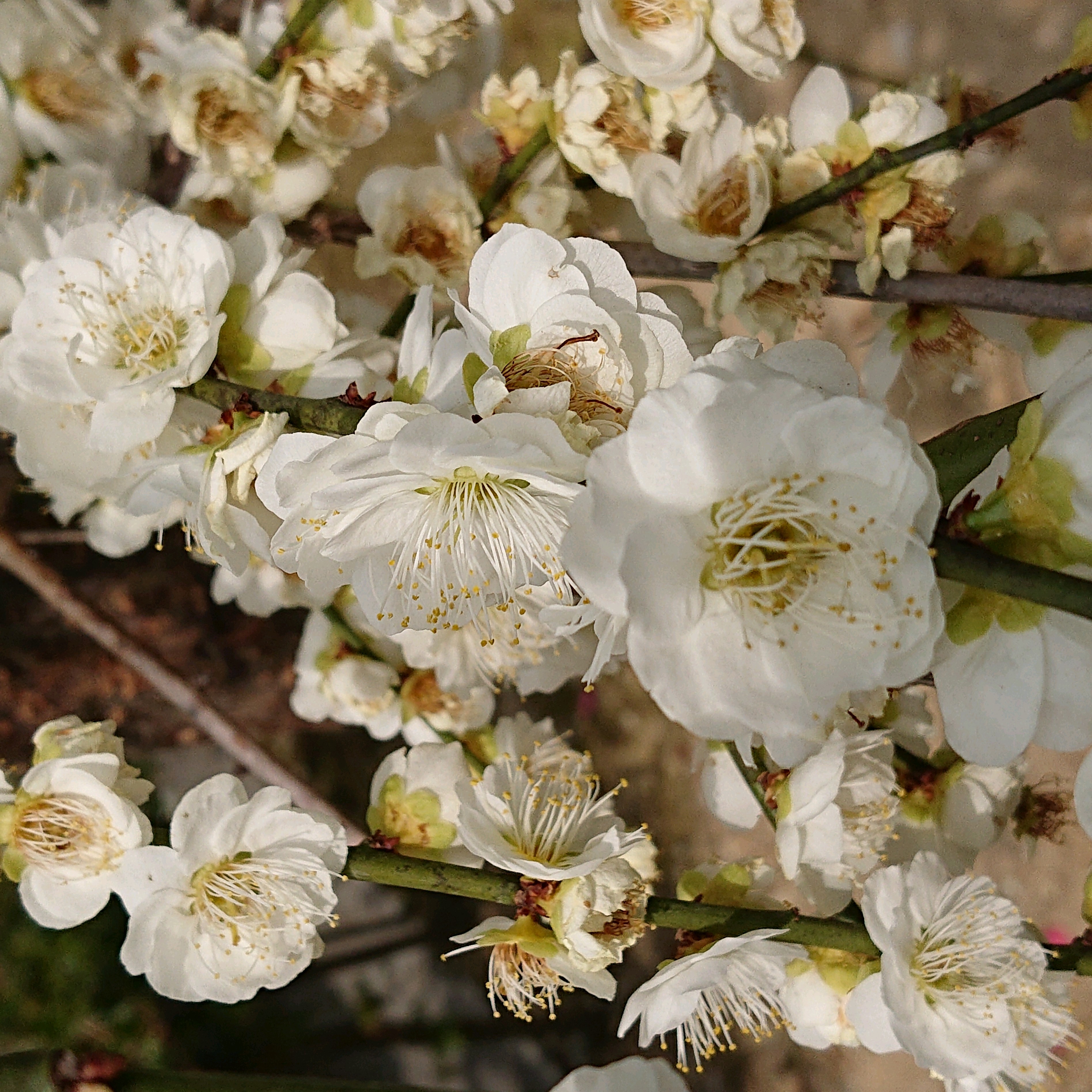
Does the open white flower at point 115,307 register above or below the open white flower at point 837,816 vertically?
above

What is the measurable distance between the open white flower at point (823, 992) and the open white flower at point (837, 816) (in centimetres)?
5

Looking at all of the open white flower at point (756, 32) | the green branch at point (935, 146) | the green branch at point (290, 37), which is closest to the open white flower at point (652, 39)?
the open white flower at point (756, 32)

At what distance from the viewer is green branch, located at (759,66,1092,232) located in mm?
674

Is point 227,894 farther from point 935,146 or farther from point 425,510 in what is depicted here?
point 935,146

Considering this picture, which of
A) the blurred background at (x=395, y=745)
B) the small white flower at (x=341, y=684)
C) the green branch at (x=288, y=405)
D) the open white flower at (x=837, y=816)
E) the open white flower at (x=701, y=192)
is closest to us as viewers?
the green branch at (x=288, y=405)

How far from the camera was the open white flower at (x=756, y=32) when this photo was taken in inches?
26.3

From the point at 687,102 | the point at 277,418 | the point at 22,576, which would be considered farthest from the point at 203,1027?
the point at 687,102

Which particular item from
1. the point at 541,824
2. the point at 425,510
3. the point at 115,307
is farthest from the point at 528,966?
the point at 115,307

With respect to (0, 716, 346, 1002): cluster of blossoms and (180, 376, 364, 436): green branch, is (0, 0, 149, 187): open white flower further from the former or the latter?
(0, 716, 346, 1002): cluster of blossoms

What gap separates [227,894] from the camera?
0.68 metres

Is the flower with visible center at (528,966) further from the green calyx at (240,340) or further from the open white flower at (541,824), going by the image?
the green calyx at (240,340)

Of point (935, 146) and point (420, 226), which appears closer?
point (935, 146)

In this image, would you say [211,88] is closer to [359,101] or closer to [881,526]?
[359,101]

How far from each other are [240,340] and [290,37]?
28cm
